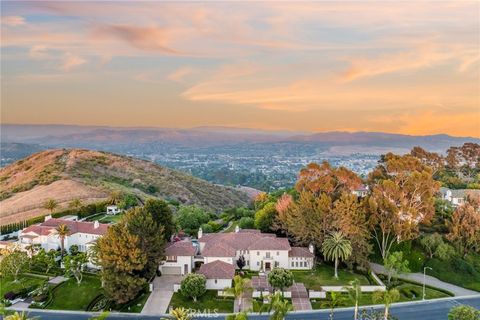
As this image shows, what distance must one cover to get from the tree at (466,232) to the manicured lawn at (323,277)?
1892 cm

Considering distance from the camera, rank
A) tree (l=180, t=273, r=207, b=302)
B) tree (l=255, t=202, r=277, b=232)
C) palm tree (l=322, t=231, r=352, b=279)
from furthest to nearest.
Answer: tree (l=255, t=202, r=277, b=232)
palm tree (l=322, t=231, r=352, b=279)
tree (l=180, t=273, r=207, b=302)

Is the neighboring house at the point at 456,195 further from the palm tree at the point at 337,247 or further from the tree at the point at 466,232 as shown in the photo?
the palm tree at the point at 337,247

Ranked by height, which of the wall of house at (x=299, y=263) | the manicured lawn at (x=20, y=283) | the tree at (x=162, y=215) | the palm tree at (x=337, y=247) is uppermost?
the tree at (x=162, y=215)

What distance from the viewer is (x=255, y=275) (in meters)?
61.2

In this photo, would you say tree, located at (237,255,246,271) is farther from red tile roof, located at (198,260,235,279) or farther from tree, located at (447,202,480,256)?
tree, located at (447,202,480,256)

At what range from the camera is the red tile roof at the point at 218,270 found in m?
56.3

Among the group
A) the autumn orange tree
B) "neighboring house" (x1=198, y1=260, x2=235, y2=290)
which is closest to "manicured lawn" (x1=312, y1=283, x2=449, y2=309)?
the autumn orange tree

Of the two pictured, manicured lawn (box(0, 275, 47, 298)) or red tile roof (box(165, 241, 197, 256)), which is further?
red tile roof (box(165, 241, 197, 256))

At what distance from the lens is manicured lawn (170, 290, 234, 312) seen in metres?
51.5

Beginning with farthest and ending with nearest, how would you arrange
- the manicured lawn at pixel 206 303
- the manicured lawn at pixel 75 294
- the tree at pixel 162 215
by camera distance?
the tree at pixel 162 215
the manicured lawn at pixel 75 294
the manicured lawn at pixel 206 303

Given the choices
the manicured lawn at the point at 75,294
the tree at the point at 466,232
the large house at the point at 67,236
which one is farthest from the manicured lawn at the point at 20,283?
the tree at the point at 466,232

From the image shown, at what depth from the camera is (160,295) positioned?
5469cm

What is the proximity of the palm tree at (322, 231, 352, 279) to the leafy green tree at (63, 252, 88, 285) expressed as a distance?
35895 millimetres

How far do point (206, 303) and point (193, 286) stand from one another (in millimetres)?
2989
